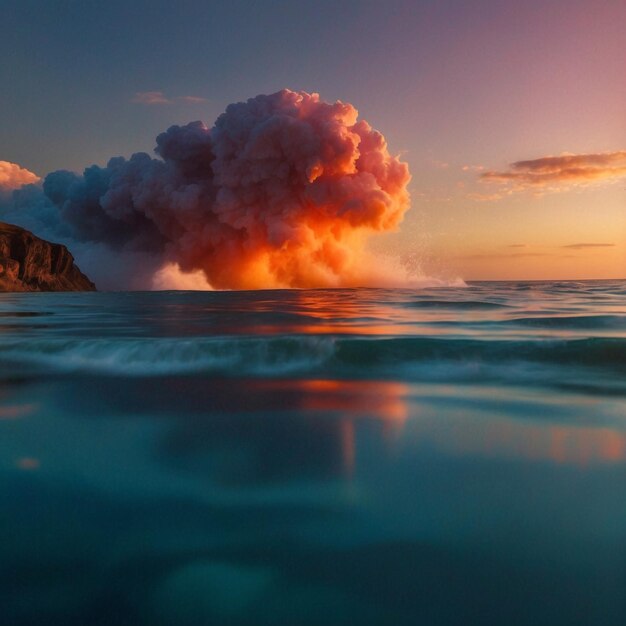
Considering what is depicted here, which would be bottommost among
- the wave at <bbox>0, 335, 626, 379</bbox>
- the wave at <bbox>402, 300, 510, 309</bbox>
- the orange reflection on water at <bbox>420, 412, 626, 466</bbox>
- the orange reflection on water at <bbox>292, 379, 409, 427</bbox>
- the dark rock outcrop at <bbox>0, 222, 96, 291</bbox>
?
the orange reflection on water at <bbox>292, 379, 409, 427</bbox>

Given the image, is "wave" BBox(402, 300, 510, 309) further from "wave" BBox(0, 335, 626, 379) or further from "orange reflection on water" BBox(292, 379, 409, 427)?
"orange reflection on water" BBox(292, 379, 409, 427)

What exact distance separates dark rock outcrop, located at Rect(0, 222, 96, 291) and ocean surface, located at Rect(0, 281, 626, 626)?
6008cm

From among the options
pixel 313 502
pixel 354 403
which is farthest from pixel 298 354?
pixel 313 502

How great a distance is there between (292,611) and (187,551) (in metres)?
0.50

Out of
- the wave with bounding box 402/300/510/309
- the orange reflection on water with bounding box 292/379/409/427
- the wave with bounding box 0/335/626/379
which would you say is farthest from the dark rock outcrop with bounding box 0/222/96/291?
the orange reflection on water with bounding box 292/379/409/427

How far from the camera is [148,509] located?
2.29 meters

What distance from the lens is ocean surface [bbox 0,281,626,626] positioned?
1.64 metres

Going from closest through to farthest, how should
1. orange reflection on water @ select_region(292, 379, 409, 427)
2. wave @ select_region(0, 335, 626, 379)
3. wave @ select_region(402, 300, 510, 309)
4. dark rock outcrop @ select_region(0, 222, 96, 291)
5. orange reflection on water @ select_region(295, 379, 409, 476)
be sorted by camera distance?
orange reflection on water @ select_region(295, 379, 409, 476) → orange reflection on water @ select_region(292, 379, 409, 427) → wave @ select_region(0, 335, 626, 379) → wave @ select_region(402, 300, 510, 309) → dark rock outcrop @ select_region(0, 222, 96, 291)

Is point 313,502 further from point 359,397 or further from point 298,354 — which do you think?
point 298,354

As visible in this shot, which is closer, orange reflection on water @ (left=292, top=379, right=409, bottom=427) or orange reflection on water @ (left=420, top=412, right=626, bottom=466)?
orange reflection on water @ (left=420, top=412, right=626, bottom=466)

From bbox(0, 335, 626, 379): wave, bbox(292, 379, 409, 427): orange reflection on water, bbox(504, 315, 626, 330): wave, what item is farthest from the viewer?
bbox(504, 315, 626, 330): wave

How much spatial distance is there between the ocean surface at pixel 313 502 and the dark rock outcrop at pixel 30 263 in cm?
6008

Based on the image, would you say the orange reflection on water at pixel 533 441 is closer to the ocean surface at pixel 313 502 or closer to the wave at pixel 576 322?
the ocean surface at pixel 313 502

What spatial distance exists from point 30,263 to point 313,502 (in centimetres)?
6671
